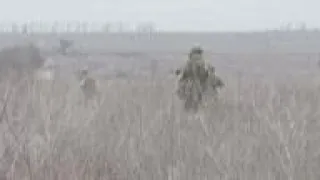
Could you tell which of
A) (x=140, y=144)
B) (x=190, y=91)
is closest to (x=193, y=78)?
(x=190, y=91)

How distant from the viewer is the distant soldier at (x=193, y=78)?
1192cm

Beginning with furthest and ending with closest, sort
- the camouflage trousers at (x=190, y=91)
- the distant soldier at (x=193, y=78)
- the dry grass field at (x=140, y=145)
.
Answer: the camouflage trousers at (x=190, y=91) → the distant soldier at (x=193, y=78) → the dry grass field at (x=140, y=145)

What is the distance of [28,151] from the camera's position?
511 centimetres

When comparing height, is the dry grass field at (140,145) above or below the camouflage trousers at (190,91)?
above

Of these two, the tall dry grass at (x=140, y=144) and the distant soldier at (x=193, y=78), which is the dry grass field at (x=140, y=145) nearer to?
the tall dry grass at (x=140, y=144)

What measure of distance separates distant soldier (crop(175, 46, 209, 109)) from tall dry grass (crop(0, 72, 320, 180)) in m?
4.20

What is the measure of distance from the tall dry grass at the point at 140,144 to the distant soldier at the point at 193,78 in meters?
4.20

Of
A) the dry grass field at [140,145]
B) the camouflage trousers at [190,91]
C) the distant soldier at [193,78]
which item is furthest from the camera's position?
the camouflage trousers at [190,91]

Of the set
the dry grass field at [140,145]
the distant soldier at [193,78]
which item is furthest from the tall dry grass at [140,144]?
the distant soldier at [193,78]

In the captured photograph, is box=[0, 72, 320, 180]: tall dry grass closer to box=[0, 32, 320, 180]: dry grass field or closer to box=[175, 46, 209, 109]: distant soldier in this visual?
box=[0, 32, 320, 180]: dry grass field

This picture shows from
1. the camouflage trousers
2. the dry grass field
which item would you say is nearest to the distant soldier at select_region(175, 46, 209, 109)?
the camouflage trousers

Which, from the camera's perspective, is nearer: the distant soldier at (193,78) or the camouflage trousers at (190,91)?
the distant soldier at (193,78)

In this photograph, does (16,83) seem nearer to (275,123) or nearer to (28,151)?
(28,151)

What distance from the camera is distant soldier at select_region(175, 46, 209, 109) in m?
11.9
